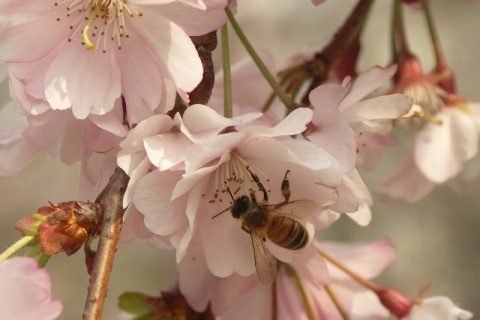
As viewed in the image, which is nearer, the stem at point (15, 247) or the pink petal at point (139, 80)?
the stem at point (15, 247)

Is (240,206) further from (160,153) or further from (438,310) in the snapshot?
(438,310)

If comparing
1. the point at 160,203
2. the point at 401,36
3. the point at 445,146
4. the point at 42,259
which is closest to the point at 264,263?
the point at 160,203

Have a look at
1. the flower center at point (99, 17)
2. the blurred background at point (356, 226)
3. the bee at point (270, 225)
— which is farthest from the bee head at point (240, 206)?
the blurred background at point (356, 226)

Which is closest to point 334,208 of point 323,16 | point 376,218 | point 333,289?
point 333,289

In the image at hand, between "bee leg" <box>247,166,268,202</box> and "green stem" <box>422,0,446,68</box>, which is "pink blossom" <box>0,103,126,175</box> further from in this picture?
"green stem" <box>422,0,446,68</box>

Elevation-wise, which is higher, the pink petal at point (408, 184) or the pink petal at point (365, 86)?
the pink petal at point (365, 86)

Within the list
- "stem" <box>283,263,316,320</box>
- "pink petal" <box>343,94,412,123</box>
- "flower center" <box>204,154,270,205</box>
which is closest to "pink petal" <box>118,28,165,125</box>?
"flower center" <box>204,154,270,205</box>

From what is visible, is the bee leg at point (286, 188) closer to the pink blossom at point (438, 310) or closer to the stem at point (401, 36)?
the pink blossom at point (438, 310)
